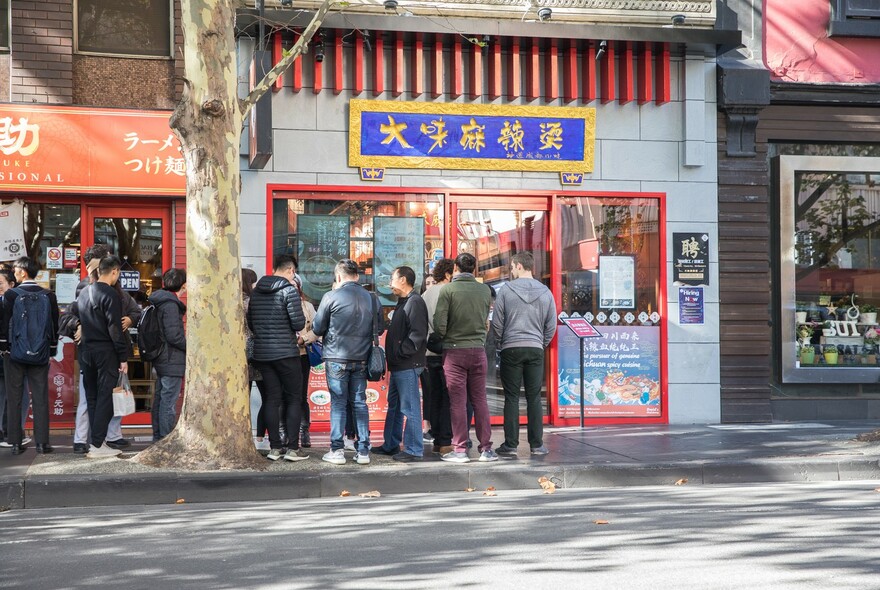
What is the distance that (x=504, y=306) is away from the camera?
10.2m

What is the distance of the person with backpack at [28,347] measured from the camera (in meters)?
10.0

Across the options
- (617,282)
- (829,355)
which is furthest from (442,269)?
(829,355)

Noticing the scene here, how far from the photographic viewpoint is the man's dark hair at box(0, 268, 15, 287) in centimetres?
1077

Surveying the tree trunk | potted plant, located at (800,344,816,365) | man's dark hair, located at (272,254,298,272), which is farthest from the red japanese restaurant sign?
potted plant, located at (800,344,816,365)

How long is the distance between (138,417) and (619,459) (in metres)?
5.93

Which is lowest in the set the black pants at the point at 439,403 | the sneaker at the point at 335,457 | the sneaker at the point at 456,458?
the sneaker at the point at 456,458

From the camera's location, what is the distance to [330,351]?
959 centimetres

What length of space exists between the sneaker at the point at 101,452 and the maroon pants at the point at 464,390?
10.8 ft

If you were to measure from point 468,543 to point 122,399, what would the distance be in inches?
196

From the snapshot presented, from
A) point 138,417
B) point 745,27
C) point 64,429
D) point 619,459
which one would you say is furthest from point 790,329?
point 64,429

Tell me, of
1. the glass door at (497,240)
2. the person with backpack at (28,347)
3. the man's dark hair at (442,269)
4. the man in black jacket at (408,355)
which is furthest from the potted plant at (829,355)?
the person with backpack at (28,347)

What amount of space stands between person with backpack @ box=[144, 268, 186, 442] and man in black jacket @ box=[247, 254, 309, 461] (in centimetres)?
101

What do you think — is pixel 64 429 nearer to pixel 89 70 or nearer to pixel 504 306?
pixel 89 70

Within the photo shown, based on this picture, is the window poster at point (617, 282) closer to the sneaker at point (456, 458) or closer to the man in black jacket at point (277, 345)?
the sneaker at point (456, 458)
